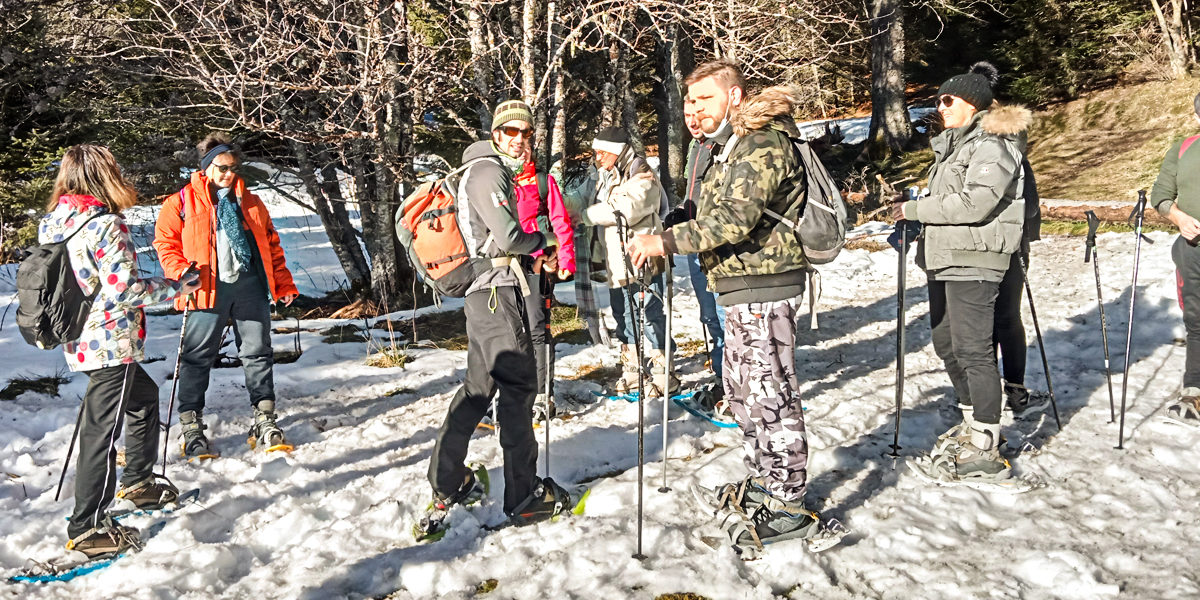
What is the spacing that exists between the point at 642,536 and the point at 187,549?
2240mm

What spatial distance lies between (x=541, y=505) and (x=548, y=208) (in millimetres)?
2171

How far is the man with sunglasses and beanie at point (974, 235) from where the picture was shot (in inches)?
168

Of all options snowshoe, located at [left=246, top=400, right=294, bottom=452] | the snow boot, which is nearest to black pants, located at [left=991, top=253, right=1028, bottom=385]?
the snow boot

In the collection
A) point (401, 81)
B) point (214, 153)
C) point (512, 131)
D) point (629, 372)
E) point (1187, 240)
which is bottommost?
point (629, 372)

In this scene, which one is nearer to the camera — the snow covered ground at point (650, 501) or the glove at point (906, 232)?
the snow covered ground at point (650, 501)

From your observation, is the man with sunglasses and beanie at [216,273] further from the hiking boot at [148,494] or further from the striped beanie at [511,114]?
the striped beanie at [511,114]

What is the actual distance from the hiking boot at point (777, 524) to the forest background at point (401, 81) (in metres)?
4.27

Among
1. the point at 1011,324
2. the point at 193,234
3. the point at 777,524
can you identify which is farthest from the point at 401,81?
the point at 777,524

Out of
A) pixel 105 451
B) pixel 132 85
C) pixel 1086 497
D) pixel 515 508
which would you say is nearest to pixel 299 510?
pixel 105 451

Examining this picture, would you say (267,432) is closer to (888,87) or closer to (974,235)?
(974,235)

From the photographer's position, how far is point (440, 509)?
13.4 feet

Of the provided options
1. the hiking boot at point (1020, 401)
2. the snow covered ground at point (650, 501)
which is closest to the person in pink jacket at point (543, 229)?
the snow covered ground at point (650, 501)

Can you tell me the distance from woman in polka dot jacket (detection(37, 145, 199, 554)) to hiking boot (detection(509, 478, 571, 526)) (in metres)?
1.99

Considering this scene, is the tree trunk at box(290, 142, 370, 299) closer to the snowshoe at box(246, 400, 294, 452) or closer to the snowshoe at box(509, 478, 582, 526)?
the snowshoe at box(246, 400, 294, 452)
